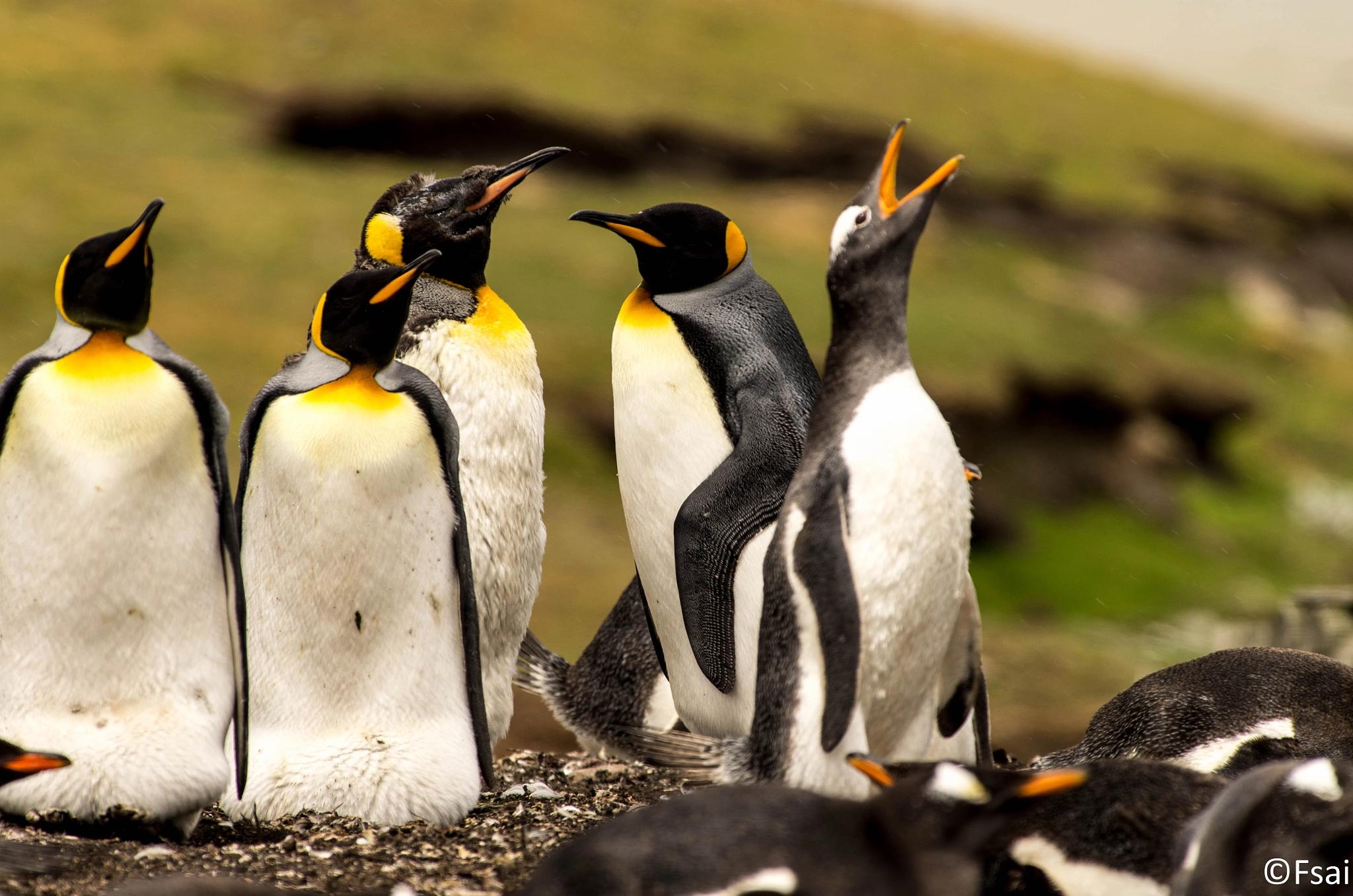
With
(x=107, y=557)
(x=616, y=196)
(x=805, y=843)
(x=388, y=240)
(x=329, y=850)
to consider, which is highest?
(x=616, y=196)

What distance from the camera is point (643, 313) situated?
148 inches

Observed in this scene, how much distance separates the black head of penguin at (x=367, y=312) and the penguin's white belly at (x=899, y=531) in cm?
115

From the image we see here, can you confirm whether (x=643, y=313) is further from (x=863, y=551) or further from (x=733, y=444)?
(x=863, y=551)

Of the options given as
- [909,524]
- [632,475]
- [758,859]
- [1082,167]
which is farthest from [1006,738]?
[1082,167]

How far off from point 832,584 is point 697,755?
62cm

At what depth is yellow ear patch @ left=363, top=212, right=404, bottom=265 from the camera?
152 inches

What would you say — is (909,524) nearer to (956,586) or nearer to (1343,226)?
Answer: (956,586)

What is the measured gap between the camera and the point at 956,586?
118 inches

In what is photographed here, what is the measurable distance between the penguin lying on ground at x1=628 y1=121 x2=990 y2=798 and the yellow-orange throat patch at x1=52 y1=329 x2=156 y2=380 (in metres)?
1.55

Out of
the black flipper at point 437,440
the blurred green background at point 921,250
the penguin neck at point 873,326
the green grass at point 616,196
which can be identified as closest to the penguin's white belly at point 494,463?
the black flipper at point 437,440

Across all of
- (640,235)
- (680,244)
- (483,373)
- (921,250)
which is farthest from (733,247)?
(921,250)

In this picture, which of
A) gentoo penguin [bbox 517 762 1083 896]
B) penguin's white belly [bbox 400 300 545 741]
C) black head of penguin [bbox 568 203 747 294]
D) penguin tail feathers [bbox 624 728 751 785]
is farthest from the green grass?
gentoo penguin [bbox 517 762 1083 896]

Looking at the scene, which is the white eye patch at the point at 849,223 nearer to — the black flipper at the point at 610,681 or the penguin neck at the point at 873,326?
the penguin neck at the point at 873,326

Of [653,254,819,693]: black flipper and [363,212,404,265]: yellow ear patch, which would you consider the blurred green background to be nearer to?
[653,254,819,693]: black flipper
